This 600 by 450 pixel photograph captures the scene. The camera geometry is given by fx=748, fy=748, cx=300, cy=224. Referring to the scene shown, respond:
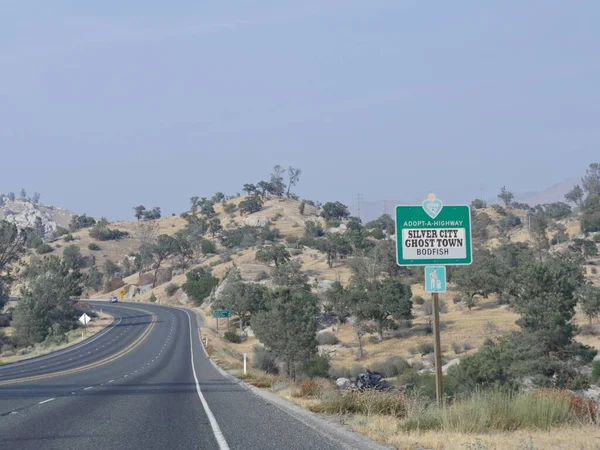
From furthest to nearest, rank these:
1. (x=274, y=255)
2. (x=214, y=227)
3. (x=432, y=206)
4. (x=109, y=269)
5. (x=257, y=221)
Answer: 1. (x=257, y=221)
2. (x=214, y=227)
3. (x=109, y=269)
4. (x=274, y=255)
5. (x=432, y=206)

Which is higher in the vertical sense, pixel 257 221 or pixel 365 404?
pixel 257 221

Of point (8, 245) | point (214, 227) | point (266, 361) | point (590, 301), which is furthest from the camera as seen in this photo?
point (214, 227)

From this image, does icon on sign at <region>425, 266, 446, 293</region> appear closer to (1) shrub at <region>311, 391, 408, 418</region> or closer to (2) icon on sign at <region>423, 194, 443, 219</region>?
(2) icon on sign at <region>423, 194, 443, 219</region>

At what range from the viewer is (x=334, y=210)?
18125 centimetres

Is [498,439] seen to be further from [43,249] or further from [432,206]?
[43,249]

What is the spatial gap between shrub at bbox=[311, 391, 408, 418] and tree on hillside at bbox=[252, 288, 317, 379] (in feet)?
125

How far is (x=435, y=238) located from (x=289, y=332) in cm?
4339

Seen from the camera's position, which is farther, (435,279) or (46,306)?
(46,306)

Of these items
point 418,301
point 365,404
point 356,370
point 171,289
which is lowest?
point 356,370

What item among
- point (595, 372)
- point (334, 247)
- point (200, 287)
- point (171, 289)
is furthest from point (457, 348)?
point (171, 289)

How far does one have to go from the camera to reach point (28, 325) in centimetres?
8212

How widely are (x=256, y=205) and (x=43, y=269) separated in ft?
303

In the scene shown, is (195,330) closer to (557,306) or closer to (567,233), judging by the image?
(557,306)

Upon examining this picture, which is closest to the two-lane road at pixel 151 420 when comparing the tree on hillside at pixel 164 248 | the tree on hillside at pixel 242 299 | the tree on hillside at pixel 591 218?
the tree on hillside at pixel 242 299
